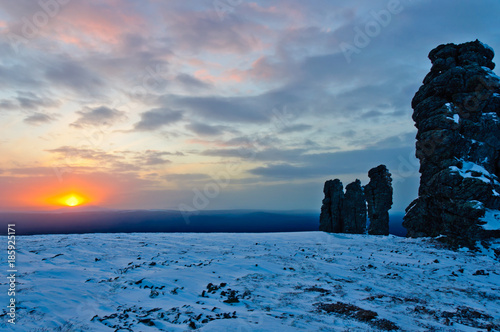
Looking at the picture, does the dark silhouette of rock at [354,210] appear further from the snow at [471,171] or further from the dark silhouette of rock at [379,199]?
the snow at [471,171]

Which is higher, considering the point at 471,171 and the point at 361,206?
the point at 471,171

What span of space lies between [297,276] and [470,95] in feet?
96.6

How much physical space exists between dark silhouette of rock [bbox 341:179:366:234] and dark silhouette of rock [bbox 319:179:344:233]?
30.6 inches

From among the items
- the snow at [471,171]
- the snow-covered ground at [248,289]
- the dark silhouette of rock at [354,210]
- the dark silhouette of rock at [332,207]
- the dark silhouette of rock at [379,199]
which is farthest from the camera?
the dark silhouette of rock at [332,207]

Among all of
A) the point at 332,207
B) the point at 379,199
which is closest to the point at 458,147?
the point at 379,199

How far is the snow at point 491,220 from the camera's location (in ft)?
73.6

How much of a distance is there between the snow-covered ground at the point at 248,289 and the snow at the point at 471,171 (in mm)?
7593

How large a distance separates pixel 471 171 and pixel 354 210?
17784mm

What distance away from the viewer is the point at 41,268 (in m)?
13.6

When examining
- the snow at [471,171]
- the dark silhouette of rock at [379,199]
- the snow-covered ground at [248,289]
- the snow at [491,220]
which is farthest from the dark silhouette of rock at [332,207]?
the snow-covered ground at [248,289]

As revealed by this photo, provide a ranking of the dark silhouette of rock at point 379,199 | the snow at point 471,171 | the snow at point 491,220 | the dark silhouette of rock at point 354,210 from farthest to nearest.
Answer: the dark silhouette of rock at point 354,210
the dark silhouette of rock at point 379,199
the snow at point 471,171
the snow at point 491,220

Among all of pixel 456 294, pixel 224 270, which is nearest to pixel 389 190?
pixel 456 294

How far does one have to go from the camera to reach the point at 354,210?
135 ft

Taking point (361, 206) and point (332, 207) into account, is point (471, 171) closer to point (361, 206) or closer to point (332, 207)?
point (361, 206)
